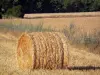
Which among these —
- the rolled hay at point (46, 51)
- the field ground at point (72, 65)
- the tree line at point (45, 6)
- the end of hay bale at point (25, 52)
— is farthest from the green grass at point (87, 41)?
the tree line at point (45, 6)

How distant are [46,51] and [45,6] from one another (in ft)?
196

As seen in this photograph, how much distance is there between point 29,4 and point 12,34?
3785 centimetres

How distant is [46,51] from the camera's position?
14086mm

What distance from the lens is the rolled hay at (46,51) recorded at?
14023 mm

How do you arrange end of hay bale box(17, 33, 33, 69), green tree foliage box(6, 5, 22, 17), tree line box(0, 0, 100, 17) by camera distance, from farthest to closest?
tree line box(0, 0, 100, 17)
green tree foliage box(6, 5, 22, 17)
end of hay bale box(17, 33, 33, 69)

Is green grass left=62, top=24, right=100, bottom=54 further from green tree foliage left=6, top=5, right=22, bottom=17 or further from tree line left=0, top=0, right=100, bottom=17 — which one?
tree line left=0, top=0, right=100, bottom=17

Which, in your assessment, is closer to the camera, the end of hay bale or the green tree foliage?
the end of hay bale

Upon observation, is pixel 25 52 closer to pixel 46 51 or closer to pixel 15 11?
pixel 46 51

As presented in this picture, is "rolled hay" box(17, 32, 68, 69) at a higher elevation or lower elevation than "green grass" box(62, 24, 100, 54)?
higher

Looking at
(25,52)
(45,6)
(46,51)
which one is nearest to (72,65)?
(25,52)

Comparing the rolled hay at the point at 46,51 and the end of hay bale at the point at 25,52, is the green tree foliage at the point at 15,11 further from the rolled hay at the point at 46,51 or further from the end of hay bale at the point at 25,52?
the rolled hay at the point at 46,51

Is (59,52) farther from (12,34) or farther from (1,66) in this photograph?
(12,34)

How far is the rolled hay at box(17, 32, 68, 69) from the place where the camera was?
46.0ft

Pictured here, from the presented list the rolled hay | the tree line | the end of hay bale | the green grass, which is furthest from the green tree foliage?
the rolled hay
